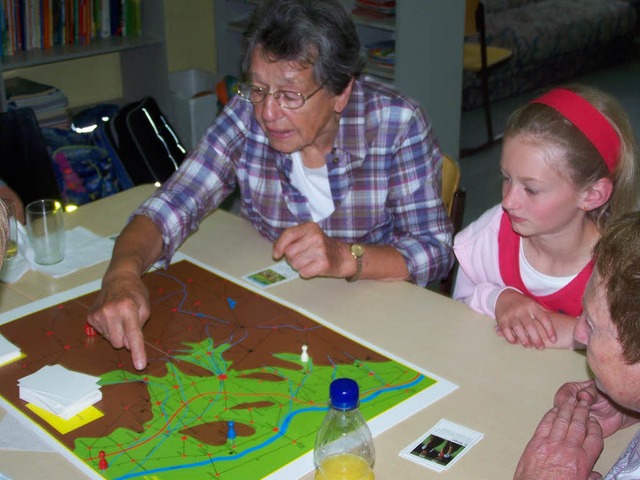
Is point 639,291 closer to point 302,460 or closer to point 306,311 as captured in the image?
point 302,460

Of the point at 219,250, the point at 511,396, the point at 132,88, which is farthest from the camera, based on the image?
the point at 132,88

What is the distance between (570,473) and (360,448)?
0.33m

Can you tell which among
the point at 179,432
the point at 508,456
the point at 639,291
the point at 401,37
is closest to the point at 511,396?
the point at 508,456

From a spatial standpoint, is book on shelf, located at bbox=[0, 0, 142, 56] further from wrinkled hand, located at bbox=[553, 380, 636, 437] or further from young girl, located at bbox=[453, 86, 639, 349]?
wrinkled hand, located at bbox=[553, 380, 636, 437]

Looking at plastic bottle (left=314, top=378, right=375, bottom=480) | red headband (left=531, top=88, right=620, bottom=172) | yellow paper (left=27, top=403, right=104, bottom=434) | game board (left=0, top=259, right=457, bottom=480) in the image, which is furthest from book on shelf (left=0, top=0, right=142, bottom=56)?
plastic bottle (left=314, top=378, right=375, bottom=480)

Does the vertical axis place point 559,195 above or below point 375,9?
below

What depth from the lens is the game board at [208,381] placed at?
137cm

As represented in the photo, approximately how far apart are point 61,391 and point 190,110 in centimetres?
324

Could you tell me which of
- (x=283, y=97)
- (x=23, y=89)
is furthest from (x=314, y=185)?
(x=23, y=89)

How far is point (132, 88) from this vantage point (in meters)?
4.67

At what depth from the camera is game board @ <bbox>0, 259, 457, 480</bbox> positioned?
137cm

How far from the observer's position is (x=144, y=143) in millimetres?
3621

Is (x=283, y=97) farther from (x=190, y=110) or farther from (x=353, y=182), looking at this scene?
(x=190, y=110)

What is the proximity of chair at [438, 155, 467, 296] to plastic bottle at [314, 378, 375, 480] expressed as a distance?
1.01 m
